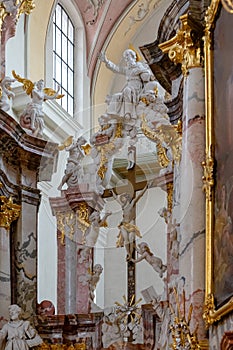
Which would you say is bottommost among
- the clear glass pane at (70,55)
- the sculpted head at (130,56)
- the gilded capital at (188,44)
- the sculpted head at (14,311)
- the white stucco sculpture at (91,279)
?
the sculpted head at (14,311)

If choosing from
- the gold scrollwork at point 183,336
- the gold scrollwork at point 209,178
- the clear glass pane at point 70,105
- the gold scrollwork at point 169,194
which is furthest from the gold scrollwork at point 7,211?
the clear glass pane at point 70,105

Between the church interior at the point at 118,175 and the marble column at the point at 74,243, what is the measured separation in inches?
0.8

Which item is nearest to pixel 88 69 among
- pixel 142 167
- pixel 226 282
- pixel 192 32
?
pixel 142 167

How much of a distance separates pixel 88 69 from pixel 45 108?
2597 mm

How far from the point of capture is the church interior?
924 centimetres

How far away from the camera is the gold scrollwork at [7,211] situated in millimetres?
13755

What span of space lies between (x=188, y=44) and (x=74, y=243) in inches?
225

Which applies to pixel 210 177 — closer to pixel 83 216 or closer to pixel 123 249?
pixel 83 216

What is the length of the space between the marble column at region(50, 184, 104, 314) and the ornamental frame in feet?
18.2

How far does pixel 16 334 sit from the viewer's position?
12969 mm

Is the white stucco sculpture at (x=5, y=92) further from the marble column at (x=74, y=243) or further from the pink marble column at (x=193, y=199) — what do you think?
the pink marble column at (x=193, y=199)

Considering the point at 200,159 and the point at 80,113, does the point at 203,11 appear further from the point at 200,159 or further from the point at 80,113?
the point at 80,113

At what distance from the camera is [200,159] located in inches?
376

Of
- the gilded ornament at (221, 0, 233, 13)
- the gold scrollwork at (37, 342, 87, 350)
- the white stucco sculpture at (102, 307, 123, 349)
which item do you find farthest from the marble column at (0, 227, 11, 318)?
the gilded ornament at (221, 0, 233, 13)
